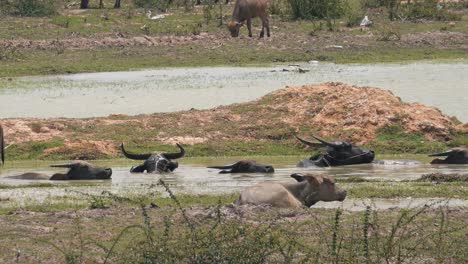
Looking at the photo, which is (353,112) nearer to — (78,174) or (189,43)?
(78,174)

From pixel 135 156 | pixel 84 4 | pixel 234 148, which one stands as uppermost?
pixel 135 156

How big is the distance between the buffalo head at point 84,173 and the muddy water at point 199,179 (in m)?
0.15

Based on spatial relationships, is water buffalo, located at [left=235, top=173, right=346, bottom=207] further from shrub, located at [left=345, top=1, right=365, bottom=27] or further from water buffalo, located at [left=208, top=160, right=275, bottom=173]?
shrub, located at [left=345, top=1, right=365, bottom=27]

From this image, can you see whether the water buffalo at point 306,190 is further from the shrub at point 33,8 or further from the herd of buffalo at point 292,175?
the shrub at point 33,8

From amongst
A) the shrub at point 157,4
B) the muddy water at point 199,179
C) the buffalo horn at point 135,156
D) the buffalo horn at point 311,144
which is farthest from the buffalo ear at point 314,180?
the shrub at point 157,4

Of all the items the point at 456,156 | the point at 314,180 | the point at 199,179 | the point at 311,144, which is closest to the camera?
the point at 314,180

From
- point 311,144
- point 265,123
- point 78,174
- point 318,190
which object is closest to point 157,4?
point 265,123

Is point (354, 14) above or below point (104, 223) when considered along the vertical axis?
below

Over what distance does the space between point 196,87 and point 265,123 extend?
7007 mm

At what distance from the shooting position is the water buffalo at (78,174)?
605 inches

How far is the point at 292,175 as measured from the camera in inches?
481

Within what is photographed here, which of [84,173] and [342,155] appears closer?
[84,173]

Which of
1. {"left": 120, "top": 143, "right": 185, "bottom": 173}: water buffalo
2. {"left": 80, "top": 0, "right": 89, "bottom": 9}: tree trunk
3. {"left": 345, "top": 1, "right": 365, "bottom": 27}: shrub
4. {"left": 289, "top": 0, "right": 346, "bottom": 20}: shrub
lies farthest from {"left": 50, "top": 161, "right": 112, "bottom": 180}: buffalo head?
{"left": 80, "top": 0, "right": 89, "bottom": 9}: tree trunk

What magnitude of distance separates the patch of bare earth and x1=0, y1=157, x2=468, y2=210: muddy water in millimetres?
1358
